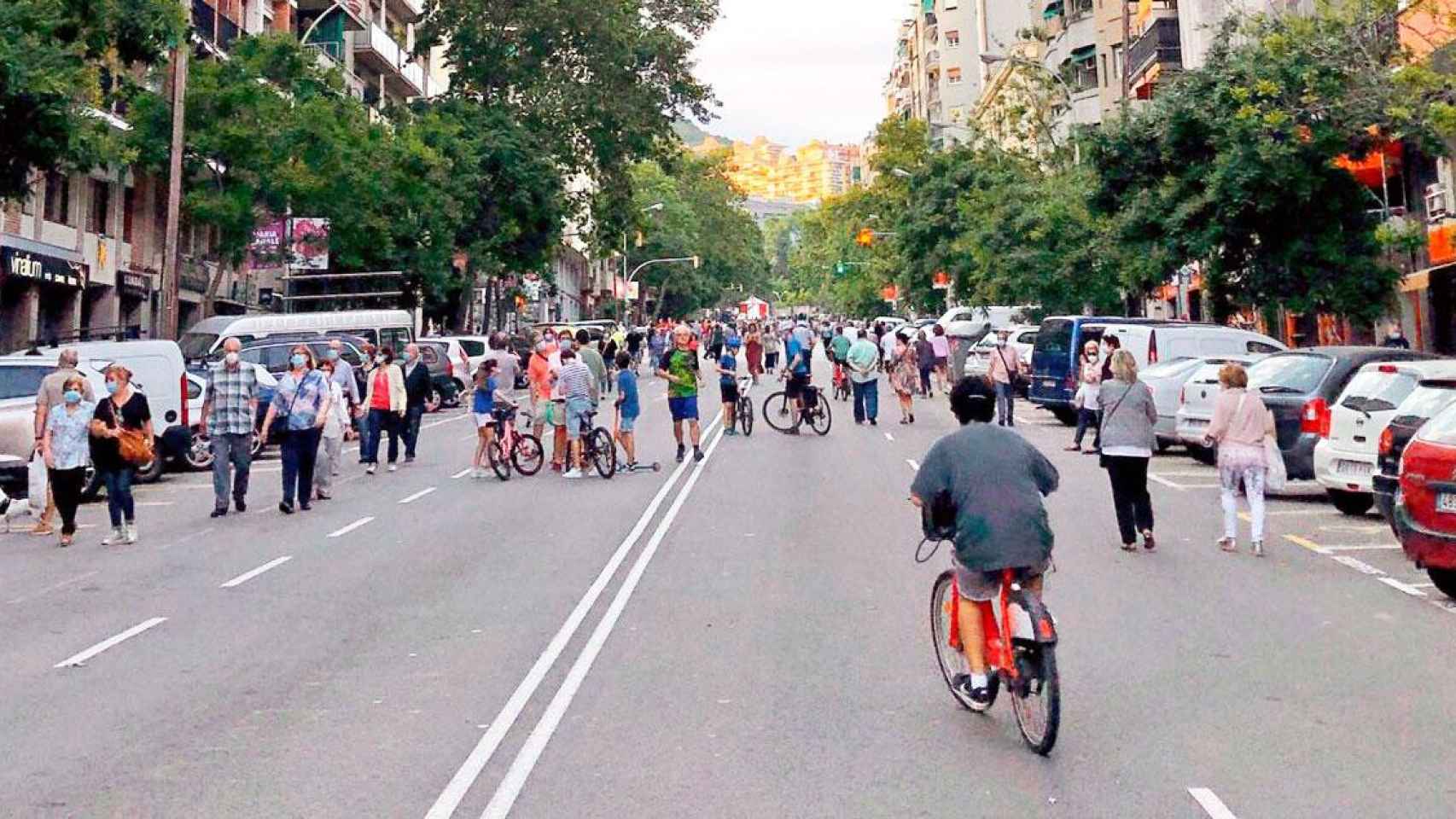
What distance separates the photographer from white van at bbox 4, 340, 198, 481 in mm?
22516

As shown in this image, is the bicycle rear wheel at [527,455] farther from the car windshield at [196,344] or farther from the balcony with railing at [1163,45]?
Answer: the balcony with railing at [1163,45]

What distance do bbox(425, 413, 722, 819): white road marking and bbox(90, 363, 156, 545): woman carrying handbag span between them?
186 inches

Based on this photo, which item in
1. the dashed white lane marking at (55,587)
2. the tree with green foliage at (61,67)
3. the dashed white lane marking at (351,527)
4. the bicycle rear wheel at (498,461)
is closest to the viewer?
the dashed white lane marking at (55,587)

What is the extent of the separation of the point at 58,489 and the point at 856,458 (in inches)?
437

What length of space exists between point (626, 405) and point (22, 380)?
7.41 metres

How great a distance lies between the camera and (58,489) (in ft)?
51.8

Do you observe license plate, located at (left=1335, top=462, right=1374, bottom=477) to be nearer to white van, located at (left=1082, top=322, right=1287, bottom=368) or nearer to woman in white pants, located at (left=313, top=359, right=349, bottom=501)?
white van, located at (left=1082, top=322, right=1287, bottom=368)

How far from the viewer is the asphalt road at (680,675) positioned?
684 cm

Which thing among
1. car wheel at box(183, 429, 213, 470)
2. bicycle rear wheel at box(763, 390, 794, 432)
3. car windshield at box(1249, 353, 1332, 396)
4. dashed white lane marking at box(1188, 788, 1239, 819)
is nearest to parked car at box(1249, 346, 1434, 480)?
car windshield at box(1249, 353, 1332, 396)

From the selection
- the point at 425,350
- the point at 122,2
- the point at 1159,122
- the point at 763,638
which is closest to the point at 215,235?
the point at 425,350

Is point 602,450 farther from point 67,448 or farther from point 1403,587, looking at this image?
point 1403,587

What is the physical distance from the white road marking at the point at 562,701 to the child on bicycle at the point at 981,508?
6.67 feet

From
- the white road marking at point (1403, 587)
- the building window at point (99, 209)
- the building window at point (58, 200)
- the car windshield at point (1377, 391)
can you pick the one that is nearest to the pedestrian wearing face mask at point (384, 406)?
the car windshield at point (1377, 391)

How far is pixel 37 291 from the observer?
119 feet
